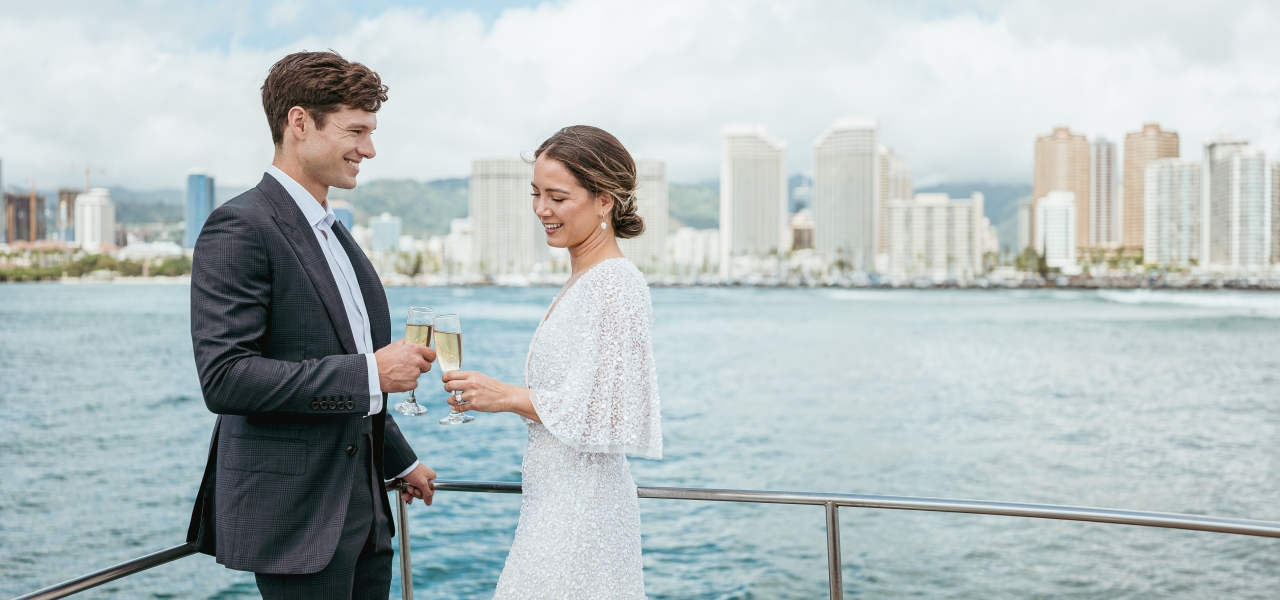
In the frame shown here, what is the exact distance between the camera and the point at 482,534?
16625 millimetres

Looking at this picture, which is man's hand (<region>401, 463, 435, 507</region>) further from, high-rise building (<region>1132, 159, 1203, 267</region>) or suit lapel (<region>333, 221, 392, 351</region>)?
high-rise building (<region>1132, 159, 1203, 267</region>)

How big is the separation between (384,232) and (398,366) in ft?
445

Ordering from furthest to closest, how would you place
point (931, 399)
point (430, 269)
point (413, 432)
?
1. point (430, 269)
2. point (931, 399)
3. point (413, 432)

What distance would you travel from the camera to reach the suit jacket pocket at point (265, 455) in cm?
191

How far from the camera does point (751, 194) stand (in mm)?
160125

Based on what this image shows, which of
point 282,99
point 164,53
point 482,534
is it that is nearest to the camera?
point 282,99

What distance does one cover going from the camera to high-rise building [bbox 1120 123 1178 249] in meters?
130

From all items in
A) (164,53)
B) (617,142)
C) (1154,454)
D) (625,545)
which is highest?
(164,53)

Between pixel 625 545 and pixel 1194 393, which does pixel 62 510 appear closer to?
pixel 625 545

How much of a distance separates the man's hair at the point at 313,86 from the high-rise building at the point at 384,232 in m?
129

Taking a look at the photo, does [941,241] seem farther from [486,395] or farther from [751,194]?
[486,395]

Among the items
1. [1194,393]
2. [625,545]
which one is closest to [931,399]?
[1194,393]

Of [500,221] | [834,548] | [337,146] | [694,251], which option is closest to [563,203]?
[337,146]

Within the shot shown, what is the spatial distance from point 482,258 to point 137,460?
12676cm
